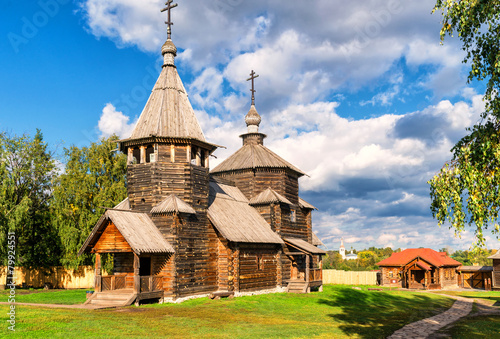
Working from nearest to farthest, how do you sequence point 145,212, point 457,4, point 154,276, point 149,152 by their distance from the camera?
point 457,4, point 154,276, point 145,212, point 149,152

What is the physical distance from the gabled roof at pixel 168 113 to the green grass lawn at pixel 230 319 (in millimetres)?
9595

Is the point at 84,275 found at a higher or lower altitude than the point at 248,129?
lower

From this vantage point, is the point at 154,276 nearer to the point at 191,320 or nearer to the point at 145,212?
the point at 145,212

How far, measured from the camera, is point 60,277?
117 feet

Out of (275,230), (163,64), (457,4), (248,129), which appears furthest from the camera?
(248,129)

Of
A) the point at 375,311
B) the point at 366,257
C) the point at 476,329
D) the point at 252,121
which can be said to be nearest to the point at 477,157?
the point at 476,329

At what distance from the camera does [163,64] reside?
2808 centimetres

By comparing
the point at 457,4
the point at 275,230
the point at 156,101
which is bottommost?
the point at 275,230

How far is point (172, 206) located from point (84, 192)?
582 inches

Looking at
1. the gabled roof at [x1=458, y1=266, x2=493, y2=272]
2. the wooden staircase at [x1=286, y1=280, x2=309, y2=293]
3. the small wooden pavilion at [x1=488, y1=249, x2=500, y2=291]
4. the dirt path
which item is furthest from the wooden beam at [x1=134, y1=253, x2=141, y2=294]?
the gabled roof at [x1=458, y1=266, x2=493, y2=272]

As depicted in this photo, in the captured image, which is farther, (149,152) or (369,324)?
(149,152)

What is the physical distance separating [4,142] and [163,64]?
15194 millimetres

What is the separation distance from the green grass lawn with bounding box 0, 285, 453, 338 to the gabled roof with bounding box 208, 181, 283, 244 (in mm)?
3766

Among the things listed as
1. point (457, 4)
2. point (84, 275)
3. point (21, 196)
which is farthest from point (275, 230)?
point (457, 4)
